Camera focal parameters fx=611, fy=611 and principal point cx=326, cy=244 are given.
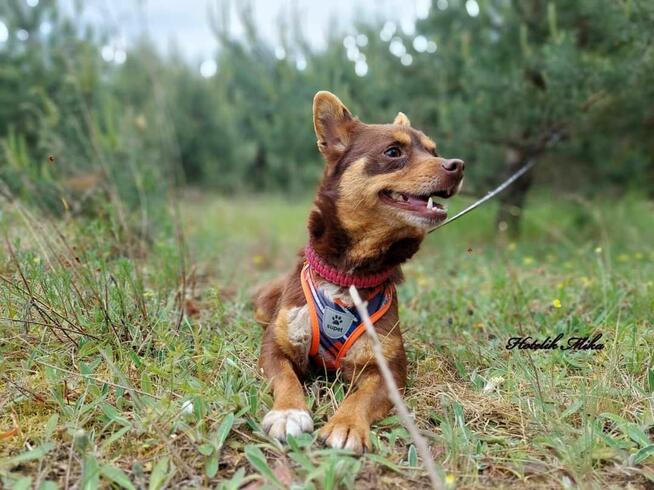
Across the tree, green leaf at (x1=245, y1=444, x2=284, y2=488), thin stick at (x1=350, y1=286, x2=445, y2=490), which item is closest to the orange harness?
green leaf at (x1=245, y1=444, x2=284, y2=488)

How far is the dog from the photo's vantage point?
9.94 ft

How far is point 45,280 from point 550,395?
261 centimetres

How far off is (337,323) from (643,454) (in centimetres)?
142

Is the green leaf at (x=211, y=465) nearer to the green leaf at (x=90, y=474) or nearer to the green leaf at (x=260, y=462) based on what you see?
the green leaf at (x=260, y=462)

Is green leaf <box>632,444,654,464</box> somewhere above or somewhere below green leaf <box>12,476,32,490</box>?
below

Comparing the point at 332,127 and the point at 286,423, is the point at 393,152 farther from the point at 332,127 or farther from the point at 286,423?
the point at 286,423

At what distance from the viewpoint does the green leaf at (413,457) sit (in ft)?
7.72

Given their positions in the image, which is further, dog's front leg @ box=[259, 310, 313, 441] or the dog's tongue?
the dog's tongue

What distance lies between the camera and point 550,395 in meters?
2.80

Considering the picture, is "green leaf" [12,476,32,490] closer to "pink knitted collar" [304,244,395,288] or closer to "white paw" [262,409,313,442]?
"white paw" [262,409,313,442]

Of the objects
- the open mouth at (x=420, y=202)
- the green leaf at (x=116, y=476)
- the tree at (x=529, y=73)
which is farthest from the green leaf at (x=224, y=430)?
the tree at (x=529, y=73)

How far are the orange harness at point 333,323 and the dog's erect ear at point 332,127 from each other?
2.59 feet

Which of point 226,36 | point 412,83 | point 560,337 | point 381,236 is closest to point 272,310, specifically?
point 381,236

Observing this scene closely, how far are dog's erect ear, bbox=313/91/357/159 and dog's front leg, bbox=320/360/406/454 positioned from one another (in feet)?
4.07
